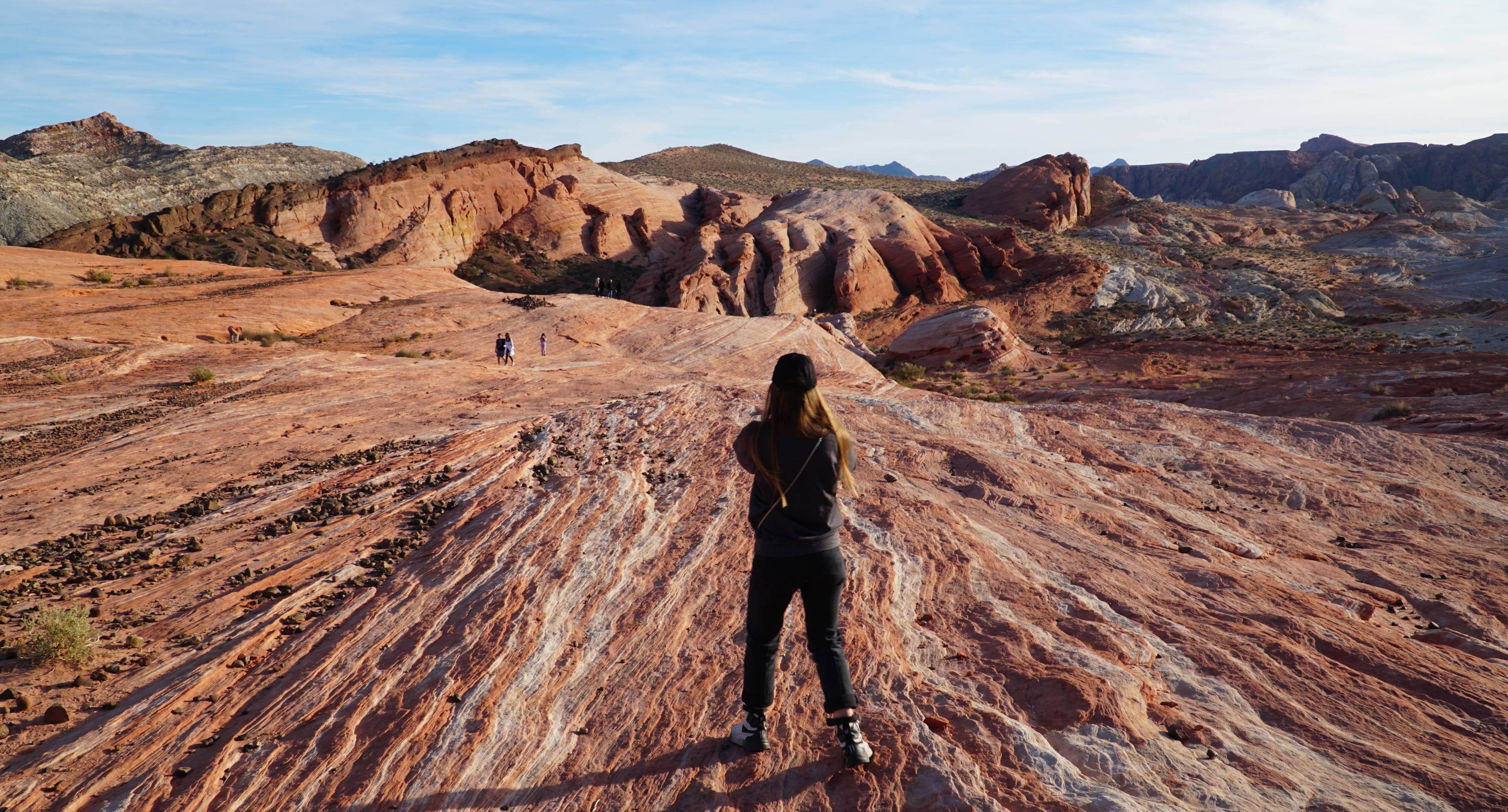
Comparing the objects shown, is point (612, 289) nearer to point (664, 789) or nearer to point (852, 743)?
point (664, 789)

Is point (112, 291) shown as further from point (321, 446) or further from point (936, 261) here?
point (936, 261)

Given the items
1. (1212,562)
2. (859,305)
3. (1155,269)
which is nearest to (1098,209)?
(1155,269)

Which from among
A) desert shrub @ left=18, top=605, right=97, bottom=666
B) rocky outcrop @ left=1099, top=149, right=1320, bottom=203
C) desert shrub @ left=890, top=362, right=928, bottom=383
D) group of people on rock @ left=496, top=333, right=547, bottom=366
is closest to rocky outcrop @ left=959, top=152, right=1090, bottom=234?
desert shrub @ left=890, top=362, right=928, bottom=383

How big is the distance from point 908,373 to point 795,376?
86.1ft

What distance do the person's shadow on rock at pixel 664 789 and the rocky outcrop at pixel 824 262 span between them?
34434 millimetres

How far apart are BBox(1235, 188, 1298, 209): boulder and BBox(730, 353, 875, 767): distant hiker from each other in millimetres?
123399

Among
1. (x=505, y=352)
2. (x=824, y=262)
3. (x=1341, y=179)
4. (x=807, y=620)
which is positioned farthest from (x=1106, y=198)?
(x=1341, y=179)

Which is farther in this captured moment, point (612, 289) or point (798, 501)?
point (612, 289)

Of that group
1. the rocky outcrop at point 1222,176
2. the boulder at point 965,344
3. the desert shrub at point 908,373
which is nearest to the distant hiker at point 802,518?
the desert shrub at point 908,373

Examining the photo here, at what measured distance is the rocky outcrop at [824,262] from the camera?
40.7 m

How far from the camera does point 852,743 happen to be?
A: 13.1 feet

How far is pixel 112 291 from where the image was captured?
22.5 meters

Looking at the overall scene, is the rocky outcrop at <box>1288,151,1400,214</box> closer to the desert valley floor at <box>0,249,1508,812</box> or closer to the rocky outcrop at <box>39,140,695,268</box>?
the rocky outcrop at <box>39,140,695,268</box>

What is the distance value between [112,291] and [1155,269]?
5101cm
